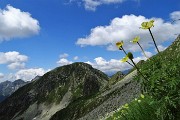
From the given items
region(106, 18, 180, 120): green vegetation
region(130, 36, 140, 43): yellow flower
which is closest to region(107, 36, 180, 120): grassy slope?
region(106, 18, 180, 120): green vegetation

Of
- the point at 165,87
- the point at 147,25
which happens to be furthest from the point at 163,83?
the point at 147,25

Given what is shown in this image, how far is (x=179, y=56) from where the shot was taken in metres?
8.44

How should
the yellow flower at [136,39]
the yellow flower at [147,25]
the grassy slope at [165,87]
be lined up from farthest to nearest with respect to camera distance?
the yellow flower at [136,39] → the yellow flower at [147,25] → the grassy slope at [165,87]

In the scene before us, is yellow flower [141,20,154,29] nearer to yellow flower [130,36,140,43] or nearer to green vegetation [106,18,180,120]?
green vegetation [106,18,180,120]

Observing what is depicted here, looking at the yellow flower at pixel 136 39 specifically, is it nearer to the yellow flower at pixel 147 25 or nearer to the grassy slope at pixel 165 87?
the yellow flower at pixel 147 25

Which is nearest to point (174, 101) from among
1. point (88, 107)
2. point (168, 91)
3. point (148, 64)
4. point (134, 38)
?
point (168, 91)

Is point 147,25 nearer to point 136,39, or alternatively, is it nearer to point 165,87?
point 136,39

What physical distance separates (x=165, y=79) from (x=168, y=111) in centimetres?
70

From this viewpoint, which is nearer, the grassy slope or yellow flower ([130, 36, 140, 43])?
the grassy slope

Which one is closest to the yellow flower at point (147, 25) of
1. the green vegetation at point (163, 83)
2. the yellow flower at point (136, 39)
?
the green vegetation at point (163, 83)

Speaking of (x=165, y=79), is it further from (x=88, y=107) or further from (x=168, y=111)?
(x=88, y=107)

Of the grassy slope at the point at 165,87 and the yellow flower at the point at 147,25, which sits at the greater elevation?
the yellow flower at the point at 147,25

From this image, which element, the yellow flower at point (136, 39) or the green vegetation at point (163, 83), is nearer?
the green vegetation at point (163, 83)

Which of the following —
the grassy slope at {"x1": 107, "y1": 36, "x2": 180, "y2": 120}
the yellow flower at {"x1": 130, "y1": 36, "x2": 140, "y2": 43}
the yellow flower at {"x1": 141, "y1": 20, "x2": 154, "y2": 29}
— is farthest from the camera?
the yellow flower at {"x1": 130, "y1": 36, "x2": 140, "y2": 43}
